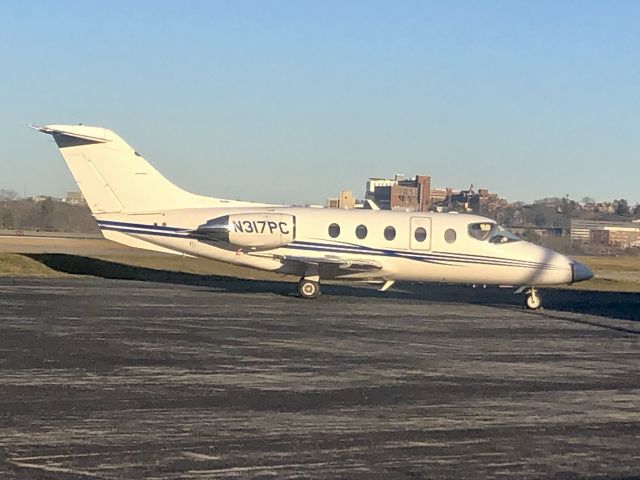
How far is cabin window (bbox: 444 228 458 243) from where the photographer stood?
27.6 meters

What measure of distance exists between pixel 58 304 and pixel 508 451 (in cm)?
1582

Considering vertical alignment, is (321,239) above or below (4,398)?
above

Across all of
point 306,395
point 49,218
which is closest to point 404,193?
point 306,395

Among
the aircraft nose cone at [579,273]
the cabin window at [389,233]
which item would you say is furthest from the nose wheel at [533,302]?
the cabin window at [389,233]

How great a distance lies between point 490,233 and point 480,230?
314 mm

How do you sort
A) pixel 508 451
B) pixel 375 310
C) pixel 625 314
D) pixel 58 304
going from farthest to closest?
pixel 625 314 < pixel 375 310 < pixel 58 304 < pixel 508 451

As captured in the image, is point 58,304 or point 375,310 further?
point 375,310

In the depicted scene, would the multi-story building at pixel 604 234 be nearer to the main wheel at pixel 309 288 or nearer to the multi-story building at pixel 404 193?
the multi-story building at pixel 404 193

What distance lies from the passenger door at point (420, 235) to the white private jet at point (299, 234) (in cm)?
3

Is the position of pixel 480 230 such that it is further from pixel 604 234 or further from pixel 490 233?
pixel 604 234

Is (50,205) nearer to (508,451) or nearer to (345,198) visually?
(345,198)

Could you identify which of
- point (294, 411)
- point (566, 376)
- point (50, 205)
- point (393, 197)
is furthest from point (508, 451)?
point (50, 205)

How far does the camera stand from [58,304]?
2266 centimetres

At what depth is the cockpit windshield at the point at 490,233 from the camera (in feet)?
91.1
